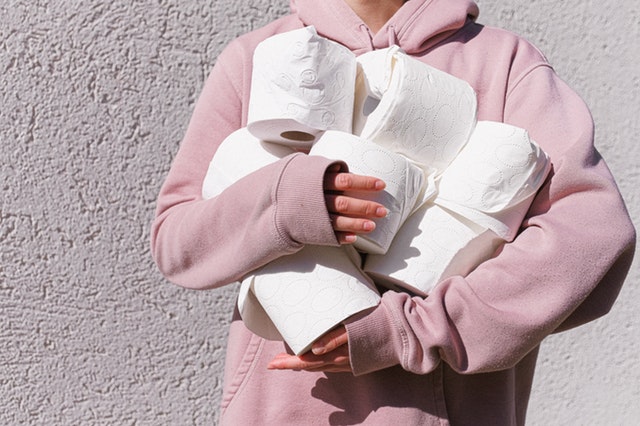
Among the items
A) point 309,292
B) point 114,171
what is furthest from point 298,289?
point 114,171

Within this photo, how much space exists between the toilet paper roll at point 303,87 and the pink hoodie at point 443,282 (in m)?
0.06

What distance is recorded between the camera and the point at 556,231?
47.3 inches

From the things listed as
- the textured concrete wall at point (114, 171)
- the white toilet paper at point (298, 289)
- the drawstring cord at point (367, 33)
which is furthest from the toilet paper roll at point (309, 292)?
the textured concrete wall at point (114, 171)

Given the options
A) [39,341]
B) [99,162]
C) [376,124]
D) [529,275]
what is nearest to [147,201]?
[99,162]

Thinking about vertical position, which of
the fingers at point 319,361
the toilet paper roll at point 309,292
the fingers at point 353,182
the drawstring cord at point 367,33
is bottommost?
the fingers at point 319,361

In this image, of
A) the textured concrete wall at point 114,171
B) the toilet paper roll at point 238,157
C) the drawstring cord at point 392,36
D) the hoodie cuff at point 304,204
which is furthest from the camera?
the textured concrete wall at point 114,171

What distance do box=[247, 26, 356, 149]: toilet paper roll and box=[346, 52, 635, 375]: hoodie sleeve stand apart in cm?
24

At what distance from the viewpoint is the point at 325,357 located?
1.19m

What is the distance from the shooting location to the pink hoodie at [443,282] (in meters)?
1.18

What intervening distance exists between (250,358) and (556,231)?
46 cm

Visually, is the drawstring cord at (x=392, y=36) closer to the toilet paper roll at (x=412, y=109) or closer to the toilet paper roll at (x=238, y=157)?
the toilet paper roll at (x=412, y=109)

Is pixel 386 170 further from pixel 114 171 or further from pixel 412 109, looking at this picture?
pixel 114 171

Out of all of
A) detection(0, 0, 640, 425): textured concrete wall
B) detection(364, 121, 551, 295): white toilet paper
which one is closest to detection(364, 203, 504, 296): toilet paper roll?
detection(364, 121, 551, 295): white toilet paper

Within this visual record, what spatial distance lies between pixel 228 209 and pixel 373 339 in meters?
0.25
